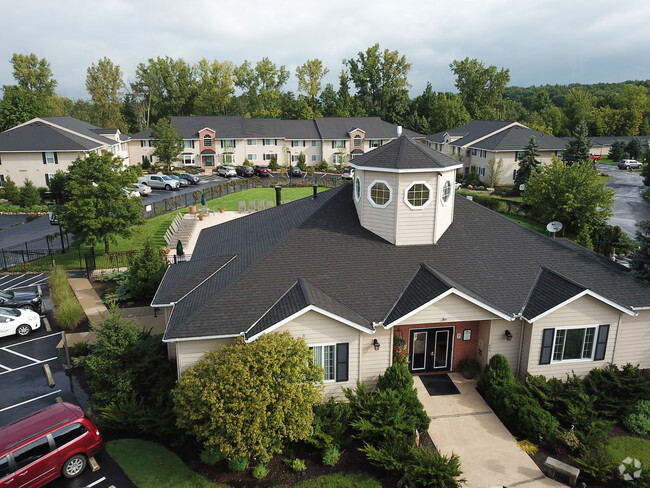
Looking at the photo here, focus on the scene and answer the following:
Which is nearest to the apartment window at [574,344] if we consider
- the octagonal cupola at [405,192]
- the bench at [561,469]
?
the bench at [561,469]

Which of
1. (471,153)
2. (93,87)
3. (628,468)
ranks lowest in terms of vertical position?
(628,468)

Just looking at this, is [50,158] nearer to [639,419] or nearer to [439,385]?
[439,385]

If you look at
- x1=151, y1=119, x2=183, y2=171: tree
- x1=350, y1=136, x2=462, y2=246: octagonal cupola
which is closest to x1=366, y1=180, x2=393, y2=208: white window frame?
x1=350, y1=136, x2=462, y2=246: octagonal cupola

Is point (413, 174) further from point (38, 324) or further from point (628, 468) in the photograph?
point (38, 324)

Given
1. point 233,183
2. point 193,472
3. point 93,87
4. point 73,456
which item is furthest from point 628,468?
point 93,87

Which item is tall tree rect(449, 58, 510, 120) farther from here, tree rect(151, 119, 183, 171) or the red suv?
the red suv

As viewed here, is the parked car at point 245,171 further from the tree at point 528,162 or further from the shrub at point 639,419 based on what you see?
the shrub at point 639,419

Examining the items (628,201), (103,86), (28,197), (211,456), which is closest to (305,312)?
(211,456)
